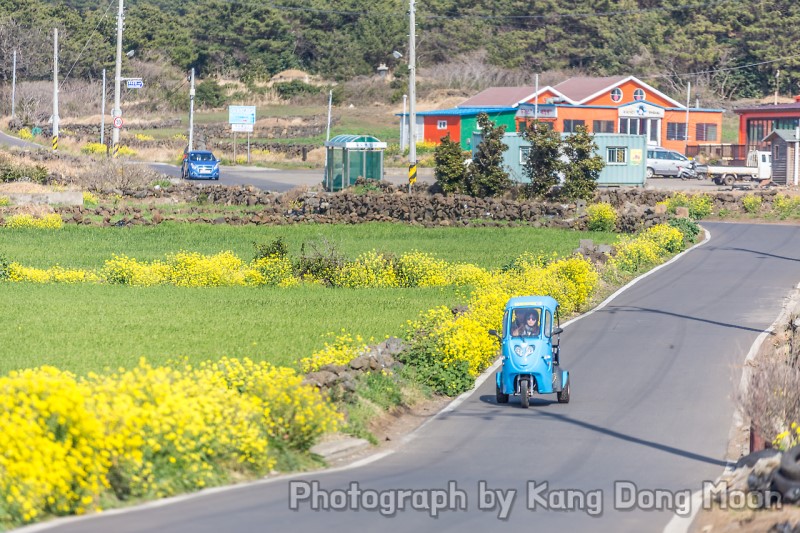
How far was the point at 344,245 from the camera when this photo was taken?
40.3 m

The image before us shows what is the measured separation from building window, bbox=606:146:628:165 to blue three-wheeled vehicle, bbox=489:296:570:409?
42.7m

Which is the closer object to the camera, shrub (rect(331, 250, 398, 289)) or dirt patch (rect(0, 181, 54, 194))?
shrub (rect(331, 250, 398, 289))

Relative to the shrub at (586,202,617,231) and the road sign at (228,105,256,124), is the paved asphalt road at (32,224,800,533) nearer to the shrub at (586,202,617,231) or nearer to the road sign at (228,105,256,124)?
the shrub at (586,202,617,231)

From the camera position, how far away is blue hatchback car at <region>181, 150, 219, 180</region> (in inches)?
2717

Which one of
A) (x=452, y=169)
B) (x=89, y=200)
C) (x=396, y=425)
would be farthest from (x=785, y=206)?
(x=396, y=425)

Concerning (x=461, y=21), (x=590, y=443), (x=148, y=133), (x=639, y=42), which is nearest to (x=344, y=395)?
(x=590, y=443)

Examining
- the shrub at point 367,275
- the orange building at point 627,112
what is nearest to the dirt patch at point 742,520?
the shrub at point 367,275

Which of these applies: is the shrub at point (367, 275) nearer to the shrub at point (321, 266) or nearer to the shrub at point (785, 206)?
the shrub at point (321, 266)

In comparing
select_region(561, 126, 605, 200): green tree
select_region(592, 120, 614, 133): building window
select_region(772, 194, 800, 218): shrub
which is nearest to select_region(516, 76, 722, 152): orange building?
select_region(592, 120, 614, 133): building window

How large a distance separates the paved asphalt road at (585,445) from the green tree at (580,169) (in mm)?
19868

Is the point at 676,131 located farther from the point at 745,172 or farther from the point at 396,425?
the point at 396,425

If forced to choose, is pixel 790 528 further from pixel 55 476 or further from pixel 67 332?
pixel 67 332

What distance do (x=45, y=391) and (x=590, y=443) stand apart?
300 inches

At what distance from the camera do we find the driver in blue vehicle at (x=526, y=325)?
18.9 m
